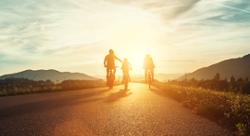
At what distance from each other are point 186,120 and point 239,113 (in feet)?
3.96

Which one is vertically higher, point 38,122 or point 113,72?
point 113,72

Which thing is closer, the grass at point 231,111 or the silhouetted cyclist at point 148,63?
the grass at point 231,111

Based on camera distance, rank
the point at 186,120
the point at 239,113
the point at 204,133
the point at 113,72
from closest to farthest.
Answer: the point at 204,133 → the point at 239,113 → the point at 186,120 → the point at 113,72

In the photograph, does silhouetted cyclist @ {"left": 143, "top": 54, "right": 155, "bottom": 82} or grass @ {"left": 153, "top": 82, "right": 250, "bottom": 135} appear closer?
grass @ {"left": 153, "top": 82, "right": 250, "bottom": 135}

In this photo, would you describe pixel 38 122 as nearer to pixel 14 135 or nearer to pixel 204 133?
pixel 14 135

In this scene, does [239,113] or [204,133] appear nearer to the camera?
[204,133]

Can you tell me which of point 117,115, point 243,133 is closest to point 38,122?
point 117,115

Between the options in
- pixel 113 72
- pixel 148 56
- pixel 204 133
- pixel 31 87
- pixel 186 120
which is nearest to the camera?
pixel 204 133

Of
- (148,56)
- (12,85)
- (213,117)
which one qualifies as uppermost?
(148,56)

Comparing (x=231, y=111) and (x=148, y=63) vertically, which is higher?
(x=148, y=63)

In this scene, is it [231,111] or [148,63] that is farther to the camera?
[148,63]

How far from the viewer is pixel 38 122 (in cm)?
470

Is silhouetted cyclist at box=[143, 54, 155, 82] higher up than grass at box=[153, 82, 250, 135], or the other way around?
silhouetted cyclist at box=[143, 54, 155, 82]

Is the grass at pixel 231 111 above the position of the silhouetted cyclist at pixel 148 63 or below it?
below
